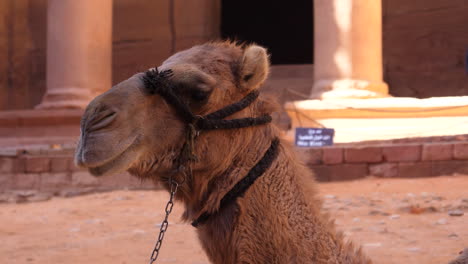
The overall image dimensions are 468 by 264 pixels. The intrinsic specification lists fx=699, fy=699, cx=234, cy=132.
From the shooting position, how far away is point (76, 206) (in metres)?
8.60

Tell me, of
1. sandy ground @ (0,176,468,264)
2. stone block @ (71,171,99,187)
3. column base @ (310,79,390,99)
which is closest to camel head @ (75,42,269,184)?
sandy ground @ (0,176,468,264)

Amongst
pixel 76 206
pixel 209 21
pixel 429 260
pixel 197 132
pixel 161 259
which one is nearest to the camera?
pixel 197 132

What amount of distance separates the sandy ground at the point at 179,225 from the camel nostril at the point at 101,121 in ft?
10.2

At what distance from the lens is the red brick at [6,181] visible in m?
10.3

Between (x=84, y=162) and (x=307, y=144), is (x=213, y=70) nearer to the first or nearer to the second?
(x=84, y=162)

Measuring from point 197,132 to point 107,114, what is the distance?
359 mm

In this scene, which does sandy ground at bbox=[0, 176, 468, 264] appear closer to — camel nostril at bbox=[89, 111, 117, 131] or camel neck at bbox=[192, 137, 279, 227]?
camel neck at bbox=[192, 137, 279, 227]

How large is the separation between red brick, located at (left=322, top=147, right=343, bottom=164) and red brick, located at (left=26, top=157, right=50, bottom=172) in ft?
13.6

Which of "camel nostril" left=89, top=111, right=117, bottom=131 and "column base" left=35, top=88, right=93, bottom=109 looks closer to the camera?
"camel nostril" left=89, top=111, right=117, bottom=131

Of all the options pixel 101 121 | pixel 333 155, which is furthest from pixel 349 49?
pixel 101 121

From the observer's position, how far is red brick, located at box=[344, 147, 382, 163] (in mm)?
9188

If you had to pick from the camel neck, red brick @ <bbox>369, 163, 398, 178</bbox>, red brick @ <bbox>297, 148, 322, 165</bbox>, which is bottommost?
red brick @ <bbox>369, 163, 398, 178</bbox>

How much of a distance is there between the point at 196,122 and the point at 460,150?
7.10m

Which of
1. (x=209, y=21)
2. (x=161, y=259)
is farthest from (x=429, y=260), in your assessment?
(x=209, y=21)
